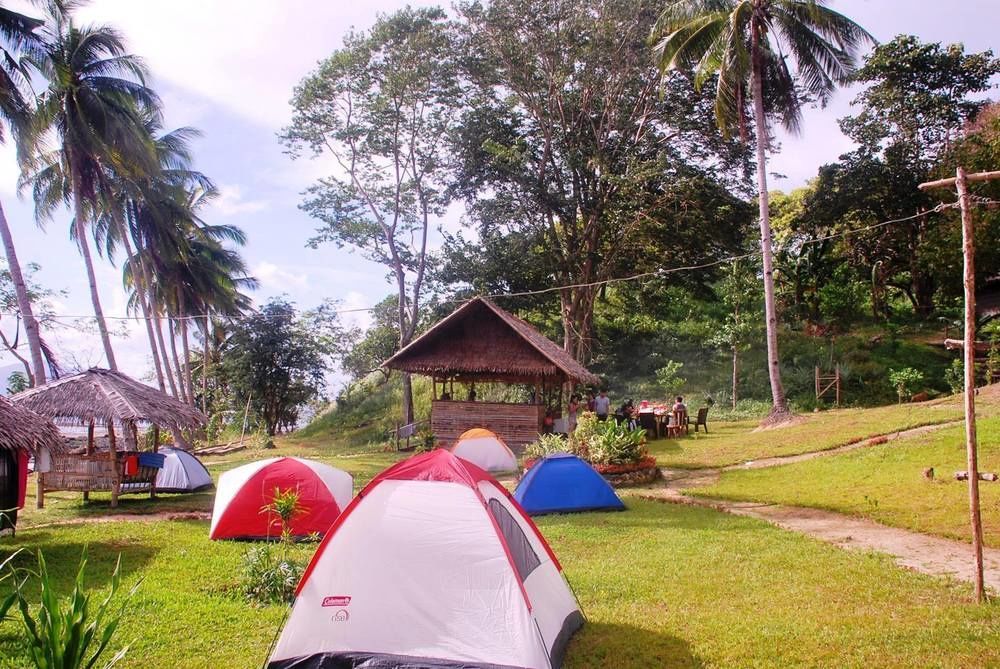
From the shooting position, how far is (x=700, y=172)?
26.5 m

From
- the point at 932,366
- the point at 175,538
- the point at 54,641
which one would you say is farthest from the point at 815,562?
the point at 932,366

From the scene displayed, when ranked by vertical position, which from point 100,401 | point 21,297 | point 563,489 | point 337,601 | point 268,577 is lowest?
point 268,577

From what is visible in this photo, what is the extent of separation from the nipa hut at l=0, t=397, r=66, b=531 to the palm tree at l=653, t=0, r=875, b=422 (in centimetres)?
1616

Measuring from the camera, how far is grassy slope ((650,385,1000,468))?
1622cm

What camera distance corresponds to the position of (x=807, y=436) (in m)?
17.1

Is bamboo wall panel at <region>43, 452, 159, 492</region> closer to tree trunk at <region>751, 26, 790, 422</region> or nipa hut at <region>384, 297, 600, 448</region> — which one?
nipa hut at <region>384, 297, 600, 448</region>

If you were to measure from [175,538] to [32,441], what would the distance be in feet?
7.01

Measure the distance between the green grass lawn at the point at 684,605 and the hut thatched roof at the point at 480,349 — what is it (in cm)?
1173

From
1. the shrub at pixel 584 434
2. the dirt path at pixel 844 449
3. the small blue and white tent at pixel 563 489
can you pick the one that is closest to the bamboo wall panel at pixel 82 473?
the small blue and white tent at pixel 563 489

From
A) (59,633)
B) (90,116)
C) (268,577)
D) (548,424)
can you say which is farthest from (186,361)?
(59,633)

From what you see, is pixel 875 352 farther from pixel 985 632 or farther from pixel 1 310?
pixel 1 310

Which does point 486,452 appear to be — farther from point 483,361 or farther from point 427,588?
point 427,588

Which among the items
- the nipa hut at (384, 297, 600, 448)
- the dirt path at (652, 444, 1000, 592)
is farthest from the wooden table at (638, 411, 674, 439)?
the dirt path at (652, 444, 1000, 592)

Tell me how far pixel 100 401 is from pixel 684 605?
33.7ft
